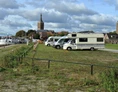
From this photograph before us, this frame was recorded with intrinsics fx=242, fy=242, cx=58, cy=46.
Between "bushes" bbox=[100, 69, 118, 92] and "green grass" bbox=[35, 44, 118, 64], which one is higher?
"green grass" bbox=[35, 44, 118, 64]

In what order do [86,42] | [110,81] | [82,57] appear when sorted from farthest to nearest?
1. [86,42]
2. [82,57]
3. [110,81]

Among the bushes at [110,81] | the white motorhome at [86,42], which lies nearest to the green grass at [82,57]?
the white motorhome at [86,42]

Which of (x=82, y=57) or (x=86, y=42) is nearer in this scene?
(x=82, y=57)

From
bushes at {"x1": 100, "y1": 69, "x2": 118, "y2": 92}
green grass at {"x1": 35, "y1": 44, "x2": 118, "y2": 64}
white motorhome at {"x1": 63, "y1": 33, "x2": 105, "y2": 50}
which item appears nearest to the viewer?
bushes at {"x1": 100, "y1": 69, "x2": 118, "y2": 92}

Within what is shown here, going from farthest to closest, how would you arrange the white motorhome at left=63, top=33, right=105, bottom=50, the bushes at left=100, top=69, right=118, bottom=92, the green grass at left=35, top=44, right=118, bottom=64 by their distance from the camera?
the white motorhome at left=63, top=33, right=105, bottom=50 → the green grass at left=35, top=44, right=118, bottom=64 → the bushes at left=100, top=69, right=118, bottom=92

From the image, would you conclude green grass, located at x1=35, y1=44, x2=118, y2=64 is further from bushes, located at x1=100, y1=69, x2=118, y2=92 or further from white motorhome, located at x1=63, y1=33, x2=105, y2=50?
bushes, located at x1=100, y1=69, x2=118, y2=92

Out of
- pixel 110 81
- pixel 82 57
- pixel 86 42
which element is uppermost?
pixel 86 42

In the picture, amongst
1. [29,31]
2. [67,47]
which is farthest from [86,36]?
[29,31]

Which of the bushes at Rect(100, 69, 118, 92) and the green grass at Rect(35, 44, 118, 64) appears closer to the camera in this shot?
the bushes at Rect(100, 69, 118, 92)

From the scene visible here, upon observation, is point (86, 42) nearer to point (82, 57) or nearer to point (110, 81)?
point (82, 57)

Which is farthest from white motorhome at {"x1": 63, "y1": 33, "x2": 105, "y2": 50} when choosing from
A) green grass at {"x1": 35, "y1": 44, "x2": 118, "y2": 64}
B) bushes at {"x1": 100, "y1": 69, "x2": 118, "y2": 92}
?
bushes at {"x1": 100, "y1": 69, "x2": 118, "y2": 92}

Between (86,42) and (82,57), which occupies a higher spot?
(86,42)

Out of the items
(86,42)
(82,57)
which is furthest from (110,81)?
(86,42)

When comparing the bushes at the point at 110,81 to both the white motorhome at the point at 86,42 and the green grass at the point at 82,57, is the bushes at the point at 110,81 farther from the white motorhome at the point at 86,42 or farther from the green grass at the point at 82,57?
the white motorhome at the point at 86,42
